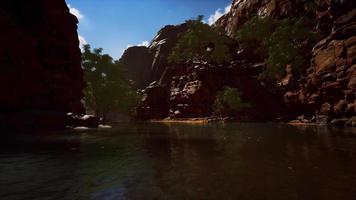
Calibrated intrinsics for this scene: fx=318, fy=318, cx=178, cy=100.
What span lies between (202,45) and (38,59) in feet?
167

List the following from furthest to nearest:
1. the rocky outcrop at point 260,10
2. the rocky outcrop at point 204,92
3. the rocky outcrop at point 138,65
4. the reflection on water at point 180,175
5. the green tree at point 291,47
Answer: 1. the rocky outcrop at point 138,65
2. the rocky outcrop at point 260,10
3. the rocky outcrop at point 204,92
4. the green tree at point 291,47
5. the reflection on water at point 180,175

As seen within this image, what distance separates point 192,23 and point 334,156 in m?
76.8

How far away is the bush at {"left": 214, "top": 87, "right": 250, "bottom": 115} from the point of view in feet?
205

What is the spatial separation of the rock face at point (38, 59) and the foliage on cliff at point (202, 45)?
37.6m

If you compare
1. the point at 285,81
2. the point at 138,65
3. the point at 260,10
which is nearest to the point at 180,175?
the point at 285,81

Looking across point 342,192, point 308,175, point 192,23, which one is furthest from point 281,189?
point 192,23

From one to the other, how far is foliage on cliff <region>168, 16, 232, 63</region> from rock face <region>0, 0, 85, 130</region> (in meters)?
37.6

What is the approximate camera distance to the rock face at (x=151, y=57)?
123581 millimetres

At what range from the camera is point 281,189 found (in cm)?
842

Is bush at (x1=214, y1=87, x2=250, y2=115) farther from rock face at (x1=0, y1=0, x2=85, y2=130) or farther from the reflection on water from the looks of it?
the reflection on water

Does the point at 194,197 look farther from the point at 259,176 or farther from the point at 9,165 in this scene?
the point at 9,165

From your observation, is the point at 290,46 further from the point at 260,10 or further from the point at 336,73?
the point at 260,10

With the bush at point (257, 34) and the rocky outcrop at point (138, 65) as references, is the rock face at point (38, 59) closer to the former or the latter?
the bush at point (257, 34)

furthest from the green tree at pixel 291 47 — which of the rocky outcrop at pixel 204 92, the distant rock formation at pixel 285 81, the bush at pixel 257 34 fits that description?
the bush at pixel 257 34
